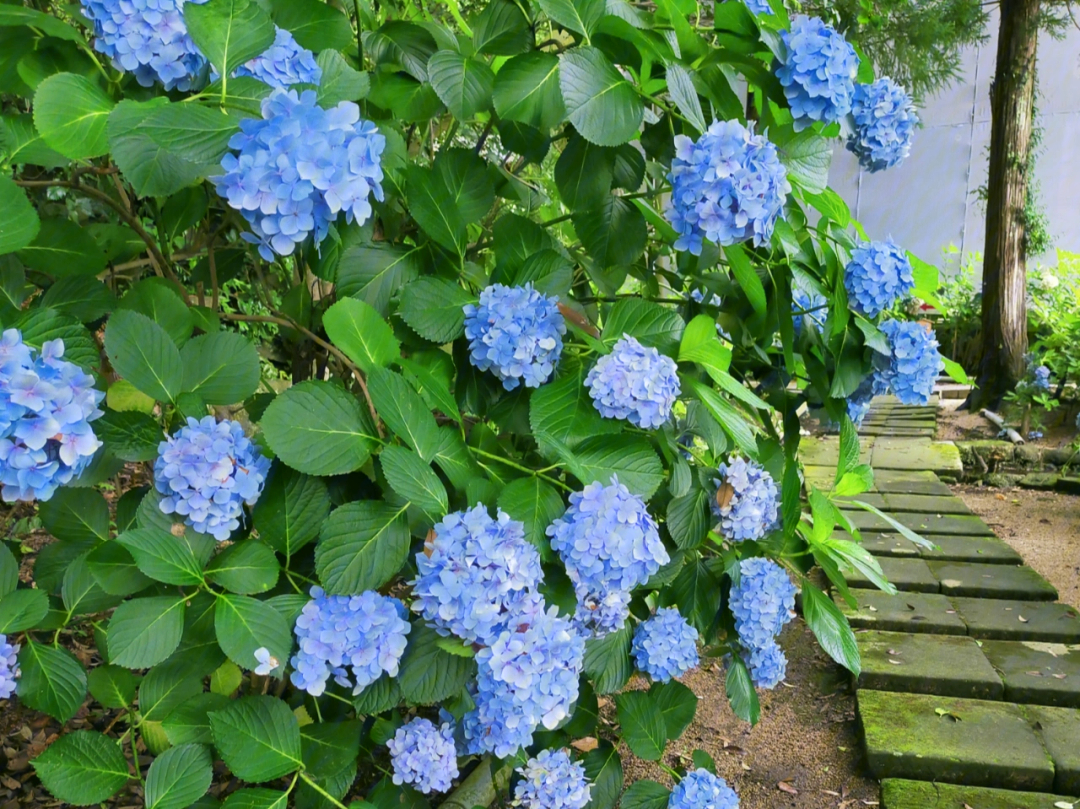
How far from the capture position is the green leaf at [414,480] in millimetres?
683

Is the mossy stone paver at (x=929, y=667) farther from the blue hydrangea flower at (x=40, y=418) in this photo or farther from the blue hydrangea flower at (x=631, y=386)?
the blue hydrangea flower at (x=40, y=418)

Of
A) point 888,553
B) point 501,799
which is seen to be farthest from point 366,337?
point 888,553

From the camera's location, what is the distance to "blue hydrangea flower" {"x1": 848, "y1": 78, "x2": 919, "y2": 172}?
1.15 meters

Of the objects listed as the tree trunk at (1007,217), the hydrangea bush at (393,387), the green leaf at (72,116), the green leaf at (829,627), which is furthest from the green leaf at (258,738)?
the tree trunk at (1007,217)

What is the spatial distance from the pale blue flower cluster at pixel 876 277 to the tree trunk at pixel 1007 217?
201 inches

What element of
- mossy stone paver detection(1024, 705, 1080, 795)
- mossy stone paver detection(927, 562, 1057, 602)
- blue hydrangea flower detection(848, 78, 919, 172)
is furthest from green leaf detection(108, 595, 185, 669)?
mossy stone paver detection(927, 562, 1057, 602)

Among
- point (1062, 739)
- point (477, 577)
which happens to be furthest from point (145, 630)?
point (1062, 739)

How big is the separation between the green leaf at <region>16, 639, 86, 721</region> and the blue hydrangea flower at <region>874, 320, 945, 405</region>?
1115mm

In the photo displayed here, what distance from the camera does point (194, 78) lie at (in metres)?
0.70

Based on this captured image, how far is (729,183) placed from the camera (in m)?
0.82

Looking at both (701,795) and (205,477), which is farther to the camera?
(701,795)

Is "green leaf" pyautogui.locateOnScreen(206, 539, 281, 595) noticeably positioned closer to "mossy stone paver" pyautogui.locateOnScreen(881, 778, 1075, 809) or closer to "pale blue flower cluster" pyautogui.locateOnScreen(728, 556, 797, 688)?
"pale blue flower cluster" pyautogui.locateOnScreen(728, 556, 797, 688)

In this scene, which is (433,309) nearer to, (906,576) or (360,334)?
(360,334)

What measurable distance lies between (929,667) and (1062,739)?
314mm
